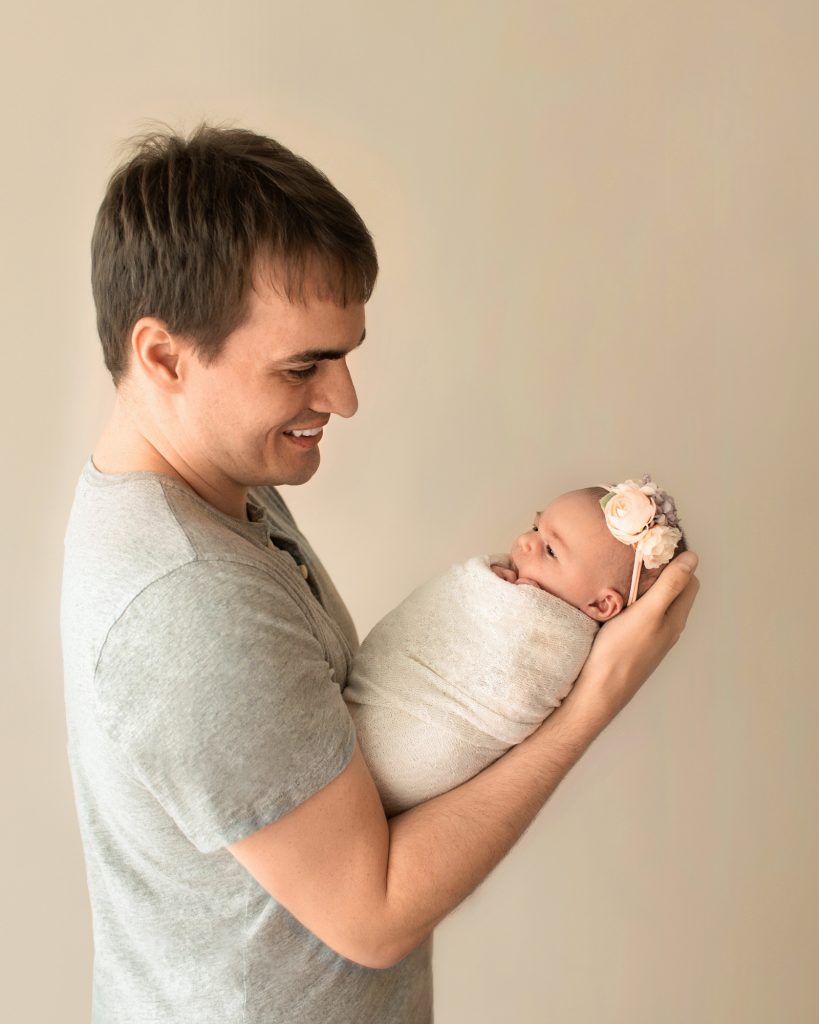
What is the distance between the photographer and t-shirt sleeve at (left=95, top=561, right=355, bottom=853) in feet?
3.09

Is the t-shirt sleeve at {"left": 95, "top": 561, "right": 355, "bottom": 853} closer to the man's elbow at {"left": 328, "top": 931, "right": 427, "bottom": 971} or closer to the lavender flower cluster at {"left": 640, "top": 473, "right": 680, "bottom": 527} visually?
the man's elbow at {"left": 328, "top": 931, "right": 427, "bottom": 971}

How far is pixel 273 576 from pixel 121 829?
32 centimetres

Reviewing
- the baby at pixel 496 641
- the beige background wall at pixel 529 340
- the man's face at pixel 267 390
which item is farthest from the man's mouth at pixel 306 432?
the beige background wall at pixel 529 340

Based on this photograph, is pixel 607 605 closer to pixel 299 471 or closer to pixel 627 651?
pixel 627 651

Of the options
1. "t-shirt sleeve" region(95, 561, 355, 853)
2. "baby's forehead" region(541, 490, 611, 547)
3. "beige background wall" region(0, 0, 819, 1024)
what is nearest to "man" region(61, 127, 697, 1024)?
"t-shirt sleeve" region(95, 561, 355, 853)

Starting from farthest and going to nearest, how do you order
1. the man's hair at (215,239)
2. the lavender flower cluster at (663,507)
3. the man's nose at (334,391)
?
the lavender flower cluster at (663,507)
the man's nose at (334,391)
the man's hair at (215,239)

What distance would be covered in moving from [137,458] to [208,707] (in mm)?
321

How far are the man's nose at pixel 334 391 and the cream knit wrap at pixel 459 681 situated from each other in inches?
11.0

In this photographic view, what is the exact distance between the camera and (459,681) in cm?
124

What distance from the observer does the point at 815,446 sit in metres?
2.02

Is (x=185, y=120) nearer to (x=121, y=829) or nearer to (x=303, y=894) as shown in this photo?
(x=121, y=829)

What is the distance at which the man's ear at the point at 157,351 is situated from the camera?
1098 mm

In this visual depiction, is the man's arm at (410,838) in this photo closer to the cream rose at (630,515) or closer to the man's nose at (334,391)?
the cream rose at (630,515)

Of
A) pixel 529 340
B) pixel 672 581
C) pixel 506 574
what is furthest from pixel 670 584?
pixel 529 340
